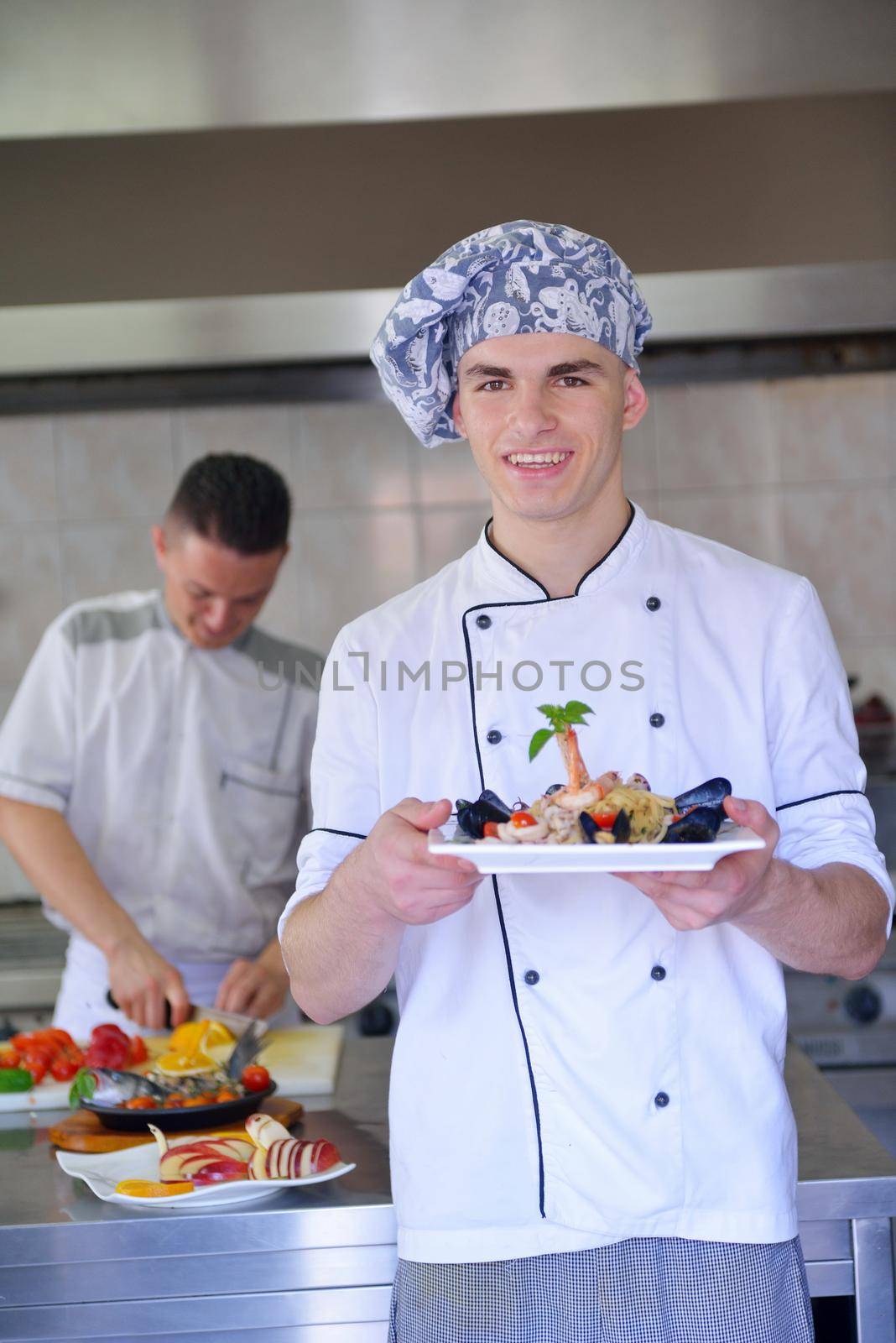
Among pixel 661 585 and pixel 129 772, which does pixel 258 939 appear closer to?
pixel 129 772

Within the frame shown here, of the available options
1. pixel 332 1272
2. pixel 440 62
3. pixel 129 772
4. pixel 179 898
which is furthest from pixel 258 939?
pixel 440 62

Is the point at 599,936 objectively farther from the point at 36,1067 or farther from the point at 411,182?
the point at 411,182

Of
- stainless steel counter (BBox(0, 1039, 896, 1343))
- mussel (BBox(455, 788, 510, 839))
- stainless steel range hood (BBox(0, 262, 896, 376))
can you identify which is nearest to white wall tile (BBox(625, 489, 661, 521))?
stainless steel range hood (BBox(0, 262, 896, 376))

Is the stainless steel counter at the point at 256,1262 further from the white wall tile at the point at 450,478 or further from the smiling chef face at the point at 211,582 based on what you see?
the white wall tile at the point at 450,478

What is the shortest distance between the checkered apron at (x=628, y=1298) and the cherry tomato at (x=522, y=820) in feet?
1.26

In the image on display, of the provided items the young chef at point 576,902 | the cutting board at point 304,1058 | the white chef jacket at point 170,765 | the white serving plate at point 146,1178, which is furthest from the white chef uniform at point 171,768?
the young chef at point 576,902

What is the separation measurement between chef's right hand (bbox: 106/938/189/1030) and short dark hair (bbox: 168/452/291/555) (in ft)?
2.09

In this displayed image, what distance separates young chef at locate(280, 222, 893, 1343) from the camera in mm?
1130

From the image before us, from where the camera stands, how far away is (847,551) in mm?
3092

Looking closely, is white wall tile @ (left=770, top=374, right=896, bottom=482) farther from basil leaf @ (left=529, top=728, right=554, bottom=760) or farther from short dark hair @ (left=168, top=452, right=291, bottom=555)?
basil leaf @ (left=529, top=728, right=554, bottom=760)

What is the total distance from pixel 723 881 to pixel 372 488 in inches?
84.2

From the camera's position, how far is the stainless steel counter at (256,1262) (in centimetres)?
134

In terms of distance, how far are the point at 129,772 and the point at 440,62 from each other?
4.03 ft

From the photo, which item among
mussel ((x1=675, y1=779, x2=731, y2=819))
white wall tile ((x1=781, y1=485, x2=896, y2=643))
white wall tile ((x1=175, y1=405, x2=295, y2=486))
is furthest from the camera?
white wall tile ((x1=781, y1=485, x2=896, y2=643))
